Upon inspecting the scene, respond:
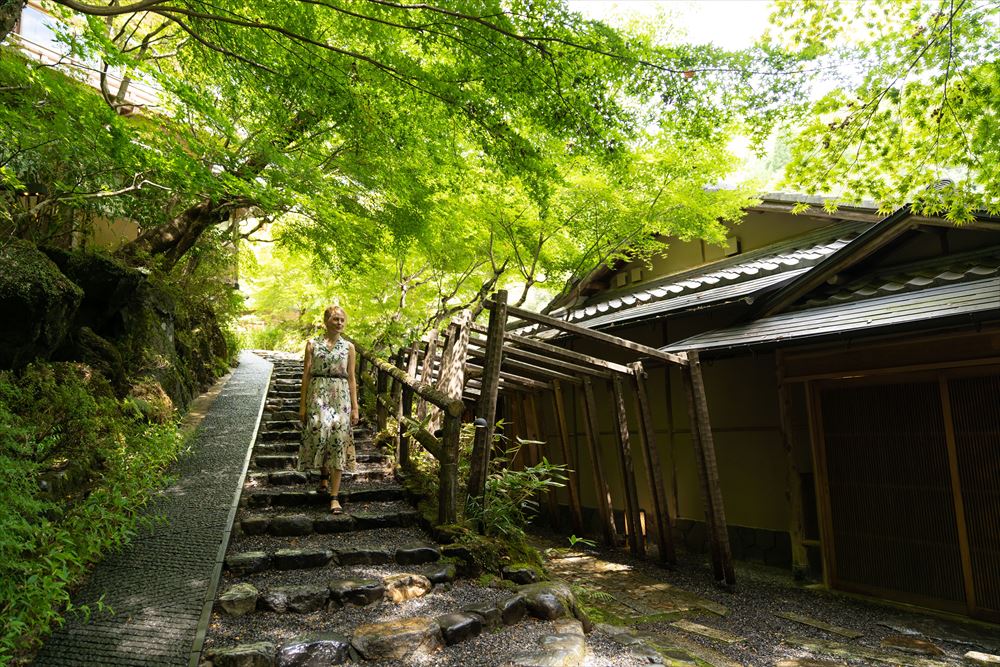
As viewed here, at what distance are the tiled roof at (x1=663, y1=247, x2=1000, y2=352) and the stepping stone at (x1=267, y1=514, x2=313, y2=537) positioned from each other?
4.90 m

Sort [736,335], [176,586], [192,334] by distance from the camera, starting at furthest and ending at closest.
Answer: [192,334]
[736,335]
[176,586]

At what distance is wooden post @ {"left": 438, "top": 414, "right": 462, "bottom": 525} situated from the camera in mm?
5145

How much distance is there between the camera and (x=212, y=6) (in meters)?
4.65

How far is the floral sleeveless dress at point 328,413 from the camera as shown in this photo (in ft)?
18.5

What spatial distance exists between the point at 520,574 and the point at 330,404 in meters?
2.59

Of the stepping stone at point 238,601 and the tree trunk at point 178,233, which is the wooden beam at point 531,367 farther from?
the tree trunk at point 178,233

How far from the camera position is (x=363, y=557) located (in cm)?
471

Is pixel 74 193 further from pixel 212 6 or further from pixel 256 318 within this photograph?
pixel 256 318

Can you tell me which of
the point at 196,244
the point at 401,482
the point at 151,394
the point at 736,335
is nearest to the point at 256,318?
the point at 196,244

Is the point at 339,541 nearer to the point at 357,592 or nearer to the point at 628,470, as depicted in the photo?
the point at 357,592

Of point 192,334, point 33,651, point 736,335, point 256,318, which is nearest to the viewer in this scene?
point 33,651

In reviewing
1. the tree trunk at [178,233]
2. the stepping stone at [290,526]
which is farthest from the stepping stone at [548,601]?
the tree trunk at [178,233]

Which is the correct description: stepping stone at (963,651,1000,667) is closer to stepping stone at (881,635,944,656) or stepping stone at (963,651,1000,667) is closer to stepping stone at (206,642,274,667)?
stepping stone at (881,635,944,656)

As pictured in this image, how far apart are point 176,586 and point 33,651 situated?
90cm
